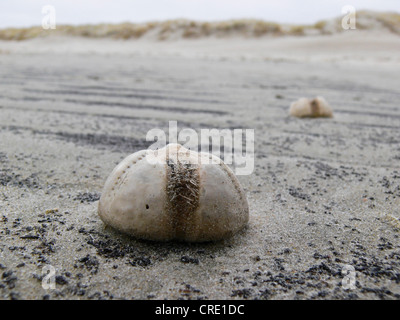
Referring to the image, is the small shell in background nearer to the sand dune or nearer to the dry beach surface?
the dry beach surface

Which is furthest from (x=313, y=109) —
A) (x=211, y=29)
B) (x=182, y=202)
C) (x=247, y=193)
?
(x=211, y=29)

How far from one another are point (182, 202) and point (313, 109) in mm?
2802

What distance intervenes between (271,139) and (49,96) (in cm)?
284

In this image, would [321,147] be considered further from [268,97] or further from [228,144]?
[268,97]

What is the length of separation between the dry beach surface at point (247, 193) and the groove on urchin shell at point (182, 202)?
0.08 m

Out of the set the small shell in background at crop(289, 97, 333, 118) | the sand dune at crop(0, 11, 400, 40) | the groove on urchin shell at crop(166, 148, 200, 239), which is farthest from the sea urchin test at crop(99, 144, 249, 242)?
the sand dune at crop(0, 11, 400, 40)

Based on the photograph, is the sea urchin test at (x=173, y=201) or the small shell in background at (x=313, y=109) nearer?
the sea urchin test at (x=173, y=201)

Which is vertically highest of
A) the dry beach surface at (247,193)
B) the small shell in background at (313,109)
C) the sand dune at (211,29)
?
the sand dune at (211,29)

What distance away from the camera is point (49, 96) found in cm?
466

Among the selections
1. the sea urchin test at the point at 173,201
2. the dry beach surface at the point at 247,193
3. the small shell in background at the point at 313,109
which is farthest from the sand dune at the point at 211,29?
the sea urchin test at the point at 173,201

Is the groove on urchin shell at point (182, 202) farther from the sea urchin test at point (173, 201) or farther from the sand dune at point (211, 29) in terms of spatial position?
the sand dune at point (211, 29)

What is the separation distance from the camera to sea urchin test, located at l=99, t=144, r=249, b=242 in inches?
60.5

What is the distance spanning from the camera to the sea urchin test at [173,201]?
5.04 ft

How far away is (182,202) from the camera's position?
1.55m
